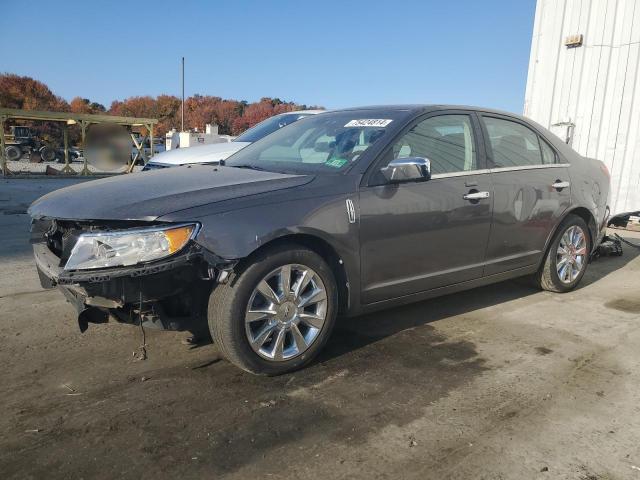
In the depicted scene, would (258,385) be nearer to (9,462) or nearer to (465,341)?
(9,462)

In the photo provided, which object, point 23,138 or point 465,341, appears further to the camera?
point 23,138

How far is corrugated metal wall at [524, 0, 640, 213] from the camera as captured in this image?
807cm

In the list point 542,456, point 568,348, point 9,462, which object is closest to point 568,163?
point 568,348

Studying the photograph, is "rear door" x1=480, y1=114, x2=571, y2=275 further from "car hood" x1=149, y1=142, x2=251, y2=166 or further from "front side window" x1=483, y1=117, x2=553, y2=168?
"car hood" x1=149, y1=142, x2=251, y2=166

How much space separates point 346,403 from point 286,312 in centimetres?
62

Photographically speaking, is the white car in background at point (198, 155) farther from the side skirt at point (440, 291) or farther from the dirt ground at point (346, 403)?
the side skirt at point (440, 291)

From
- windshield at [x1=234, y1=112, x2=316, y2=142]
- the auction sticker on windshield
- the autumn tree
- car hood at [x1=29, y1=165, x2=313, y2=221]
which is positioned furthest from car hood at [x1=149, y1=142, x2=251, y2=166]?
the autumn tree

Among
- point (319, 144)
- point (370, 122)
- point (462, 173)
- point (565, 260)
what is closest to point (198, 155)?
point (319, 144)

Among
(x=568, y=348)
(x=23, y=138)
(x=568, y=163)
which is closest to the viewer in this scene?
(x=568, y=348)

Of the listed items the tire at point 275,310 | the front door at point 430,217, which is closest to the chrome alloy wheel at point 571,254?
the front door at point 430,217

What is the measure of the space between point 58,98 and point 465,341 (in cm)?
6630

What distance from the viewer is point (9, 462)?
2.25 metres

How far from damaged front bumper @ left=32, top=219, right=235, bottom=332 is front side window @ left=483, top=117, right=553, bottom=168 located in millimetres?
2520

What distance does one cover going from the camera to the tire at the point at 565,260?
4.79 m
